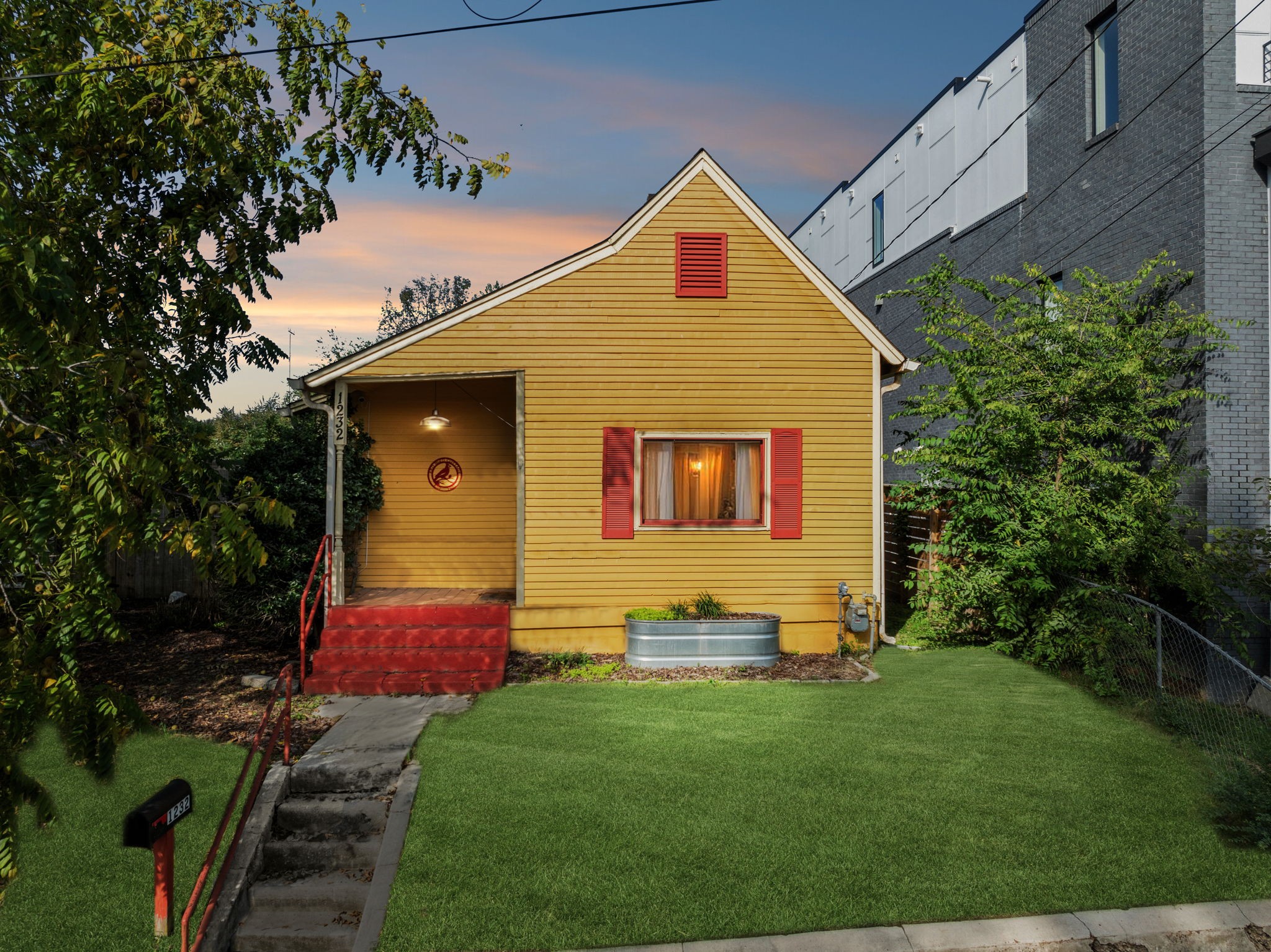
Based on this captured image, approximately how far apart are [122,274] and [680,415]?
268 inches

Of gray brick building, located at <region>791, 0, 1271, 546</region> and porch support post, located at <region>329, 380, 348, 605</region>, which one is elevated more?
gray brick building, located at <region>791, 0, 1271, 546</region>

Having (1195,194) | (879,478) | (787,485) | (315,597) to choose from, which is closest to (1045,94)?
(1195,194)

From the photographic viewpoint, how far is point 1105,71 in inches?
502

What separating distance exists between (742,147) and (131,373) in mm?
13749

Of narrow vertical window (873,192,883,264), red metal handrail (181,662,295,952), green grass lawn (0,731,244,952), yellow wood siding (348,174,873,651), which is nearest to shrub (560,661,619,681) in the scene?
yellow wood siding (348,174,873,651)

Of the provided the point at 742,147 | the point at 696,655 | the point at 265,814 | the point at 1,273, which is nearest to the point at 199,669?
the point at 265,814

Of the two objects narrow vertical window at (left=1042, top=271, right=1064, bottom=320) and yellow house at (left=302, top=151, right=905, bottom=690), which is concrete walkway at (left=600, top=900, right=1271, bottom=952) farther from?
narrow vertical window at (left=1042, top=271, right=1064, bottom=320)

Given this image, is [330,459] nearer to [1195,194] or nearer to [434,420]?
[434,420]

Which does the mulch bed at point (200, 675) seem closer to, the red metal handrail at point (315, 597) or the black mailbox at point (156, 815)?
the red metal handrail at point (315, 597)

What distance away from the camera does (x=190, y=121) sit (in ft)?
21.7

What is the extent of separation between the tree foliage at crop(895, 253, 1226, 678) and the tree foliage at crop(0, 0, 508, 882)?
281 inches

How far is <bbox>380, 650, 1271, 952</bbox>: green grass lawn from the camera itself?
16.3 feet

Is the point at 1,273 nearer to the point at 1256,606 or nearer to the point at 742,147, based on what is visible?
the point at 1256,606

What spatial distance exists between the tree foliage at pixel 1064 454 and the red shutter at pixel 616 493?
3738 millimetres
